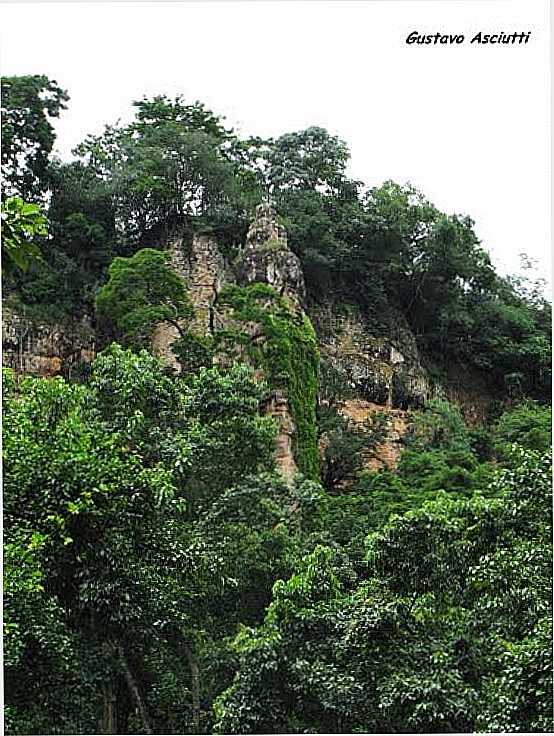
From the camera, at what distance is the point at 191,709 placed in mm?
3928

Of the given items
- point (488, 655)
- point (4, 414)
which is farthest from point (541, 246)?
point (4, 414)

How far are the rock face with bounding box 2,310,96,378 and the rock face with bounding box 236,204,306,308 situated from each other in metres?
0.86

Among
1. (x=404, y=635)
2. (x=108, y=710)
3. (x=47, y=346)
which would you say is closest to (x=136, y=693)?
(x=108, y=710)

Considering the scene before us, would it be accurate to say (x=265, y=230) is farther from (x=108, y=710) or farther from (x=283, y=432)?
(x=108, y=710)

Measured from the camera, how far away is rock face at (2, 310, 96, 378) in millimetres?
4785

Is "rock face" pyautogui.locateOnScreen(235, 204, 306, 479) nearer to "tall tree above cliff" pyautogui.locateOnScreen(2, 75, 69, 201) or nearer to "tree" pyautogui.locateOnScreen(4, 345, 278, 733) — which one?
"tree" pyautogui.locateOnScreen(4, 345, 278, 733)

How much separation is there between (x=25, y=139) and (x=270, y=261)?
135 centimetres

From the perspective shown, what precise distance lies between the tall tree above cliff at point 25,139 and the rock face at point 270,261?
104cm

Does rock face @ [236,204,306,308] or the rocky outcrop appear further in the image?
the rocky outcrop

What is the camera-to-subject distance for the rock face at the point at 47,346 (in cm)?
479

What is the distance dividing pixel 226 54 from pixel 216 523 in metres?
1.94

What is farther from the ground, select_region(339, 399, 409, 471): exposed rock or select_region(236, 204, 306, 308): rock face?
select_region(236, 204, 306, 308): rock face

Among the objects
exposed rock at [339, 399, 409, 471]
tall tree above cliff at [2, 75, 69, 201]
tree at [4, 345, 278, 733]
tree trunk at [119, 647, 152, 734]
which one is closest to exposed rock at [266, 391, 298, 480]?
tree at [4, 345, 278, 733]

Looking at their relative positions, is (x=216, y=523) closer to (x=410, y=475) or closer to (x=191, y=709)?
(x=191, y=709)
